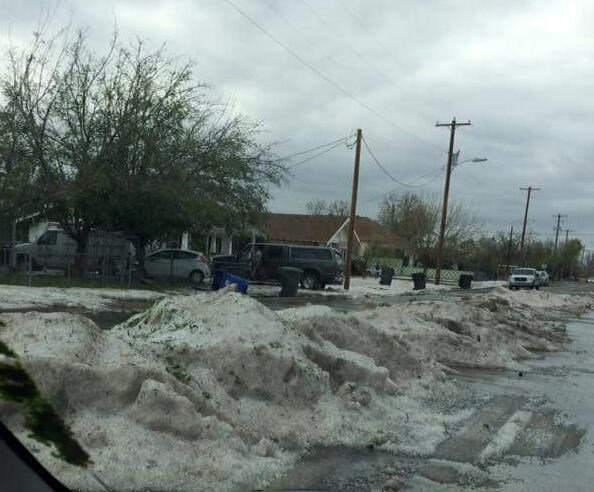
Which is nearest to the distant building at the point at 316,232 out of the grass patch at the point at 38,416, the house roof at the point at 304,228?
the house roof at the point at 304,228

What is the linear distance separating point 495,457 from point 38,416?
3.77 meters

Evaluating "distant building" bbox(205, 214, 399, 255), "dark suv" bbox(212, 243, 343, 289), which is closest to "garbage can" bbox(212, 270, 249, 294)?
"dark suv" bbox(212, 243, 343, 289)

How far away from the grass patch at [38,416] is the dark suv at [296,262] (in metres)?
25.3

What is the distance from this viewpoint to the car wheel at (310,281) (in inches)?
1222

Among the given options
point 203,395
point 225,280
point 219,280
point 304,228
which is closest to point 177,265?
point 219,280

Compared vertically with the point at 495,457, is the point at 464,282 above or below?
above

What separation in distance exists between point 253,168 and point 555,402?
20844mm

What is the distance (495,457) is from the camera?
6133 mm

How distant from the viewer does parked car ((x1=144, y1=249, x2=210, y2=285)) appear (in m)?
28.2

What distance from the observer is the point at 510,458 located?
20.1 ft

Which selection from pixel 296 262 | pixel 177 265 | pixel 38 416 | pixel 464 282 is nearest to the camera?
pixel 38 416

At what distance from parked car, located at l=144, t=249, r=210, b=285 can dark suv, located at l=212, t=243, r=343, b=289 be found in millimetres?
1967

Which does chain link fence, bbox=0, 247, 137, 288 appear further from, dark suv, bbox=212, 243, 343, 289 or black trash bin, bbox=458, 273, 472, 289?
black trash bin, bbox=458, 273, 472, 289

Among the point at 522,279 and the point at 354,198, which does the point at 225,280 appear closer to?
the point at 354,198
